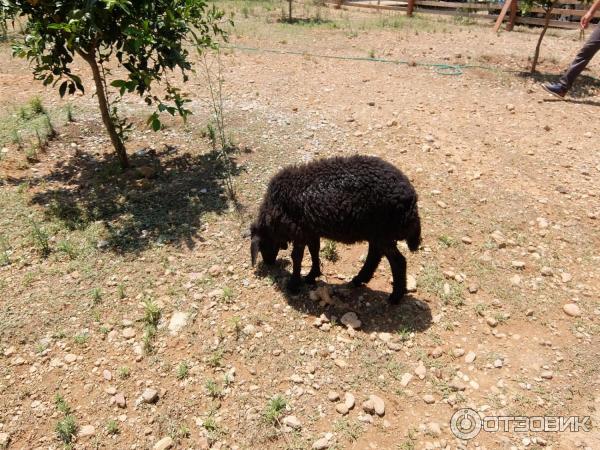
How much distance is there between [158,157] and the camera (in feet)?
22.9

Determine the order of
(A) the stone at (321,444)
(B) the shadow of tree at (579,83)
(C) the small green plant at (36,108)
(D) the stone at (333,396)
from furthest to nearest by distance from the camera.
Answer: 1. (B) the shadow of tree at (579,83)
2. (C) the small green plant at (36,108)
3. (D) the stone at (333,396)
4. (A) the stone at (321,444)

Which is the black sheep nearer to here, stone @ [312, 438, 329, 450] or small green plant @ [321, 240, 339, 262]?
small green plant @ [321, 240, 339, 262]

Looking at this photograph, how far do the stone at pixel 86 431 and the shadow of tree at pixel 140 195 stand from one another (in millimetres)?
2223

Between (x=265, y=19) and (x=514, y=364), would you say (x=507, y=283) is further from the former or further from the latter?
(x=265, y=19)

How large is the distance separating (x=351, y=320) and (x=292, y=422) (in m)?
1.29

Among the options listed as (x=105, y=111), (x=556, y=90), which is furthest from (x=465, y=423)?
(x=556, y=90)

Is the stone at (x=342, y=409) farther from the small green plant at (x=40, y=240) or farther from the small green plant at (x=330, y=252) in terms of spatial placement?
the small green plant at (x=40, y=240)

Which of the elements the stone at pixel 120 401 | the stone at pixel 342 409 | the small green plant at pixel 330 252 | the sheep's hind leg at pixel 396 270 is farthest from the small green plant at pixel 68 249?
the sheep's hind leg at pixel 396 270

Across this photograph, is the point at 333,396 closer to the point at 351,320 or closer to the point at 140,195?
the point at 351,320

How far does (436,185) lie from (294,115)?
332 cm

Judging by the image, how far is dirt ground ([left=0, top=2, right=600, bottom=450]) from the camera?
357 cm

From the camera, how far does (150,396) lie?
3652 millimetres

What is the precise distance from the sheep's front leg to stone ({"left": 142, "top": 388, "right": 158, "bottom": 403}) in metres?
1.79

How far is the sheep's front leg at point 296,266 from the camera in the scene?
15.0 feet
